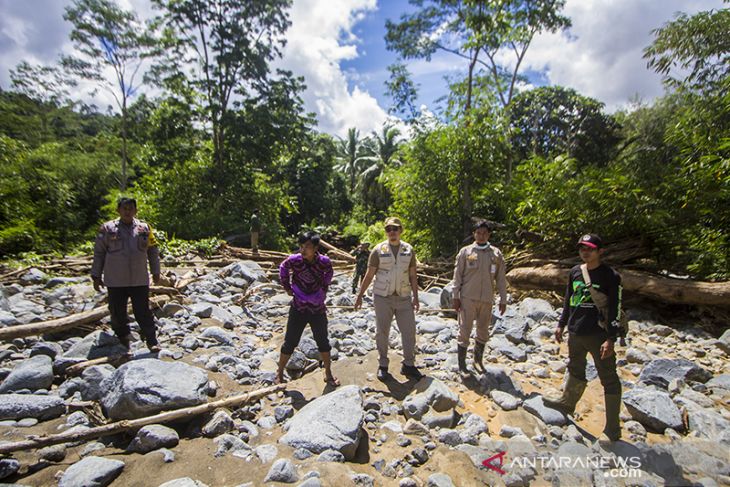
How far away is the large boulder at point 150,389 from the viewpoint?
9.43 ft

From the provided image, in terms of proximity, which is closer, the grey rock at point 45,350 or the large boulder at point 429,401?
the large boulder at point 429,401

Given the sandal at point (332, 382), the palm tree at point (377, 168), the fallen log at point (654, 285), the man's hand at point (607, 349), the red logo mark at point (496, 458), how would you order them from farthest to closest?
the palm tree at point (377, 168)
the fallen log at point (654, 285)
the sandal at point (332, 382)
the man's hand at point (607, 349)
the red logo mark at point (496, 458)

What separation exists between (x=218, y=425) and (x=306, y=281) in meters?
1.49

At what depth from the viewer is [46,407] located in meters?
3.04

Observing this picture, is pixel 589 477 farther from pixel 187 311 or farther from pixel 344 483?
pixel 187 311

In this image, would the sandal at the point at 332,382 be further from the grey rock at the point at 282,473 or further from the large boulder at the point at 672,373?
the large boulder at the point at 672,373

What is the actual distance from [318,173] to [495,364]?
22.3 metres

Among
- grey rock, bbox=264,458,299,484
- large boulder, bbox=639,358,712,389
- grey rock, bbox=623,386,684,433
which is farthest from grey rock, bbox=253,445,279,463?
large boulder, bbox=639,358,712,389

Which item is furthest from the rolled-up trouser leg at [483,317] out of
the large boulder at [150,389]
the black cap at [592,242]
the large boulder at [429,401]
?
the large boulder at [150,389]

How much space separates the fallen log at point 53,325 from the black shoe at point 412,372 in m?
4.30

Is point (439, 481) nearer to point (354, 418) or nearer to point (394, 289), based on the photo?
point (354, 418)

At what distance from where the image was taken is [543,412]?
10.9ft

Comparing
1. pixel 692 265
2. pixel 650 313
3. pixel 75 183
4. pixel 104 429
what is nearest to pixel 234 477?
pixel 104 429

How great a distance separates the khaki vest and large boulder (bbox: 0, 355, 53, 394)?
348 centimetres
